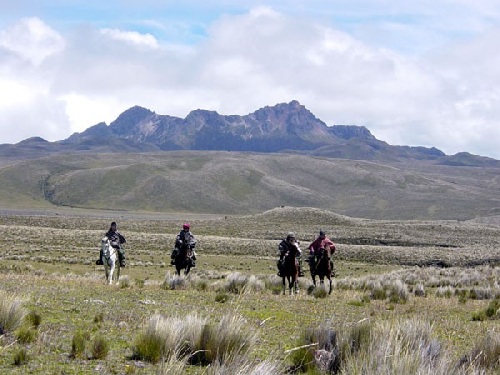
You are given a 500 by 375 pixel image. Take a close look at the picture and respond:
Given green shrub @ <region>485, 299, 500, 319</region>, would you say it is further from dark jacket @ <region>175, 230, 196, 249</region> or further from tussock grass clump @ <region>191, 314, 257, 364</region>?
dark jacket @ <region>175, 230, 196, 249</region>

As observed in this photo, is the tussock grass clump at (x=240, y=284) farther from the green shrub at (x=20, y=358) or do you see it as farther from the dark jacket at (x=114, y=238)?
the green shrub at (x=20, y=358)

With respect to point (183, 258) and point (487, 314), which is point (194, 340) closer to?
point (487, 314)

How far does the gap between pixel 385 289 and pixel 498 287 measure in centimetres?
448

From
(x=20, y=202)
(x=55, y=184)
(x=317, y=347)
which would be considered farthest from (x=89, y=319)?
(x=55, y=184)

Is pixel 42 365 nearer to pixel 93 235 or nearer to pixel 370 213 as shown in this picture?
pixel 93 235

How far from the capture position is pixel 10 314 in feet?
32.4

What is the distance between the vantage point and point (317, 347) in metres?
8.67

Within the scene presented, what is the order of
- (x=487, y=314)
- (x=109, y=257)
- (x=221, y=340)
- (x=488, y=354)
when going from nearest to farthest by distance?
(x=488, y=354), (x=221, y=340), (x=487, y=314), (x=109, y=257)

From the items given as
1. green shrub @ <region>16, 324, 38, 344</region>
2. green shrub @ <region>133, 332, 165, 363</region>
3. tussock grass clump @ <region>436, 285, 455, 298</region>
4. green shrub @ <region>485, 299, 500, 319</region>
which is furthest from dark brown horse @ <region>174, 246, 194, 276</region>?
green shrub @ <region>133, 332, 165, 363</region>

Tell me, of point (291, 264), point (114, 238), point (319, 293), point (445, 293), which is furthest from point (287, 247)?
point (445, 293)

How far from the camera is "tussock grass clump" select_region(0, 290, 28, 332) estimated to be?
9781mm

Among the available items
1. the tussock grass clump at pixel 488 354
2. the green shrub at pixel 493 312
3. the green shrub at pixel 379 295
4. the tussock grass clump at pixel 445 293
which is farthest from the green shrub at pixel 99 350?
the tussock grass clump at pixel 445 293

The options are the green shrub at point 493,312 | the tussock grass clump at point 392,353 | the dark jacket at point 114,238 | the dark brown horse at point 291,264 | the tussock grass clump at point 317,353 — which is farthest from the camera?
the dark jacket at point 114,238

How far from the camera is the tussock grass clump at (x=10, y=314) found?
9.78 m
